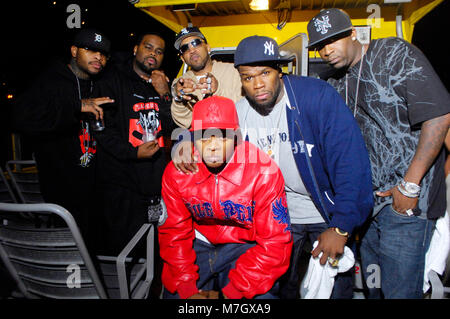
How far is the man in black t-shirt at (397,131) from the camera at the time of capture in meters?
1.68

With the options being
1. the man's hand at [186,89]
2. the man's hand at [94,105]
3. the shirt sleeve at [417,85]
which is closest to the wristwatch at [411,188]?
the shirt sleeve at [417,85]

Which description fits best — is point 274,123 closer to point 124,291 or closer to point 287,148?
point 287,148

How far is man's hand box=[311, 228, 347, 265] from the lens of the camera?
1690 millimetres

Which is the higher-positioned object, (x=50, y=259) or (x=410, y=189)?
(x=410, y=189)

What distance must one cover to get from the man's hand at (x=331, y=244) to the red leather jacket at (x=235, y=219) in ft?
0.84

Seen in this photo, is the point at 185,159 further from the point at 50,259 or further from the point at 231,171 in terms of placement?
the point at 50,259

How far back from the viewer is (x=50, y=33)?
335 inches

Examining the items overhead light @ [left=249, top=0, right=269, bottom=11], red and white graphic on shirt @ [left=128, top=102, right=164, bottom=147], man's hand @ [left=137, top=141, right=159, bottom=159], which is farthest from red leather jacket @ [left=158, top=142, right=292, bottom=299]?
overhead light @ [left=249, top=0, right=269, bottom=11]

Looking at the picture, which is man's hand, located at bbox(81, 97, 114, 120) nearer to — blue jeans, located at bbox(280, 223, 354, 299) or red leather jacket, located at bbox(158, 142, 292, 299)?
red leather jacket, located at bbox(158, 142, 292, 299)

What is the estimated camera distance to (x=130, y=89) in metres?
2.81

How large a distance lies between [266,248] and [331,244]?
47cm

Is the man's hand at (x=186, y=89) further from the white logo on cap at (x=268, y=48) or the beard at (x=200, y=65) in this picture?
the white logo on cap at (x=268, y=48)

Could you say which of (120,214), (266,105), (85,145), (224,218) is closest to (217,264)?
(224,218)

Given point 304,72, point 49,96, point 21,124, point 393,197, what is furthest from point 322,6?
point 21,124
